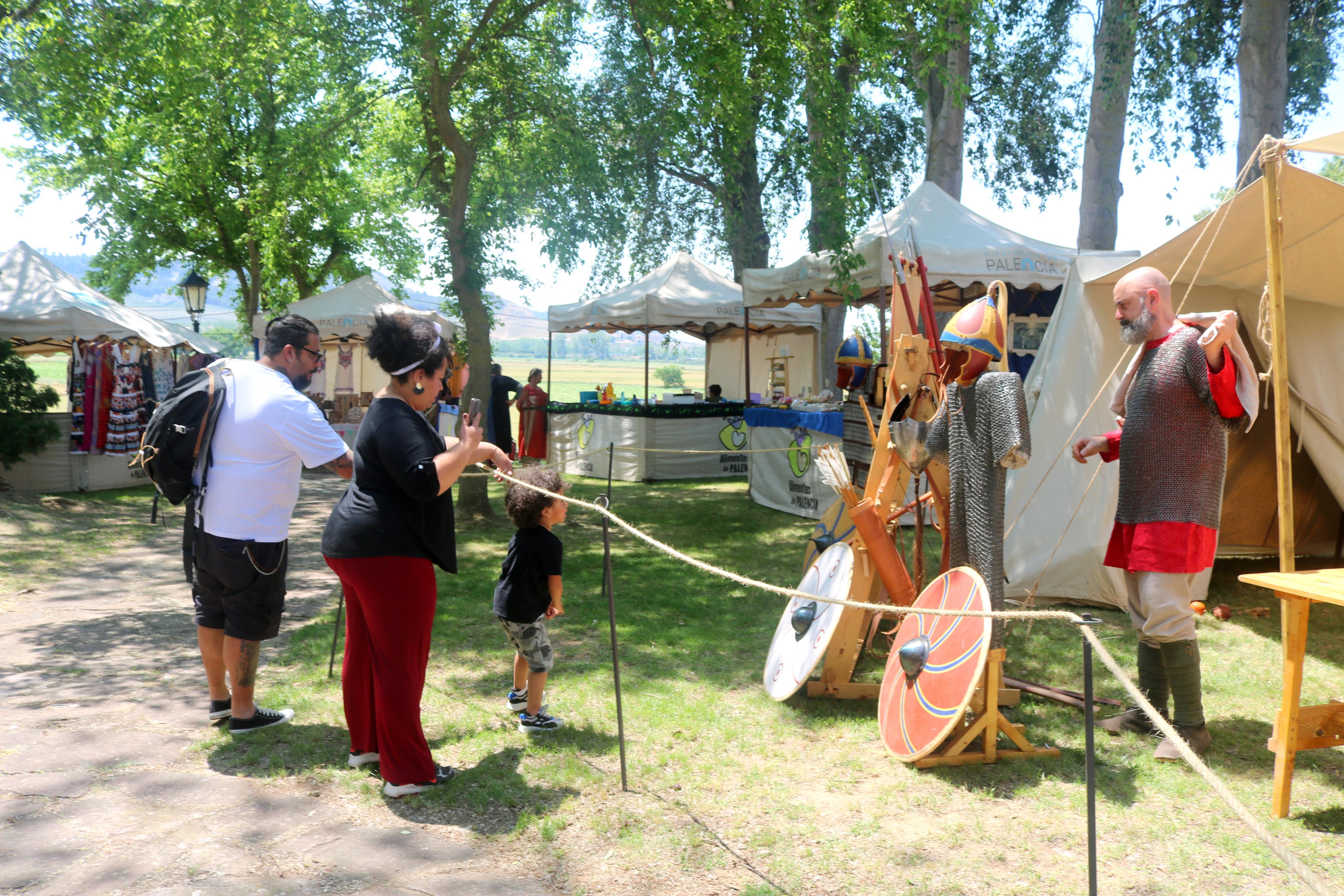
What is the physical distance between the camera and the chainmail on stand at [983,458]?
3.72m

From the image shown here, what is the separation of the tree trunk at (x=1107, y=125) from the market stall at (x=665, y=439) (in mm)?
5724

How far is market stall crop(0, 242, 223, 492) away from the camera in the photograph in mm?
11922

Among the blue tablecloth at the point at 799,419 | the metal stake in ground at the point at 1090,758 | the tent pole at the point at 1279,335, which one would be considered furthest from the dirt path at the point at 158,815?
the blue tablecloth at the point at 799,419

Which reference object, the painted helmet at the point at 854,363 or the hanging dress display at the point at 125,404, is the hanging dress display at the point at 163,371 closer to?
the hanging dress display at the point at 125,404

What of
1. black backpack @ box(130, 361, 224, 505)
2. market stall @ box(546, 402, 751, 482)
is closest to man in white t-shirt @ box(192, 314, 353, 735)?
black backpack @ box(130, 361, 224, 505)

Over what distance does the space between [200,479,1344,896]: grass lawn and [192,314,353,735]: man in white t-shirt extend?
56cm

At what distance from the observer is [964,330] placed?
13.4ft

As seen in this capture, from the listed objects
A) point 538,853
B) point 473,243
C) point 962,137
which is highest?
Result: point 962,137

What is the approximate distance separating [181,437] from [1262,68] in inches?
511

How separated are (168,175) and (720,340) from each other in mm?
12983

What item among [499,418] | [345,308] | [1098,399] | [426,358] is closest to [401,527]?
[426,358]

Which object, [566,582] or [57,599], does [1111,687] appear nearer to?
[566,582]

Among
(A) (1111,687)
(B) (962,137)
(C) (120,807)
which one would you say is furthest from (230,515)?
(B) (962,137)

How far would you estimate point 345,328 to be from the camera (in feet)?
53.1
